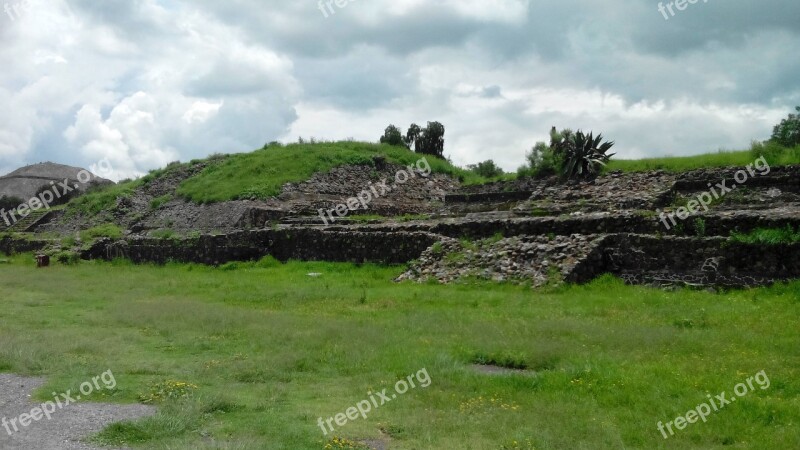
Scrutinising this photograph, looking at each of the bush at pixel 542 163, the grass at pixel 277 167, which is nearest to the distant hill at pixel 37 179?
the grass at pixel 277 167

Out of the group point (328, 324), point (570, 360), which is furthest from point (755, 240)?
point (328, 324)

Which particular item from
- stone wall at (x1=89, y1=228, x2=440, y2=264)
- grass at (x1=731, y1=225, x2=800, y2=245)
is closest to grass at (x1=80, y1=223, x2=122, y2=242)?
stone wall at (x1=89, y1=228, x2=440, y2=264)

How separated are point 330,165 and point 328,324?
2179 cm

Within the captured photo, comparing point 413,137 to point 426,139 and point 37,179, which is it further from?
point 37,179

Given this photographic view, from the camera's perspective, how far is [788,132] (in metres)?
23.0

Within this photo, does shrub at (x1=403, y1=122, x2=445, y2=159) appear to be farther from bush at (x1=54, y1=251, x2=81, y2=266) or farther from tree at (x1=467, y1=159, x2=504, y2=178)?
bush at (x1=54, y1=251, x2=81, y2=266)

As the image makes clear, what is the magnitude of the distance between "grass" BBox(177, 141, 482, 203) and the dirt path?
2218 cm

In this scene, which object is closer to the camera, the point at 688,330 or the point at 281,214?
the point at 688,330

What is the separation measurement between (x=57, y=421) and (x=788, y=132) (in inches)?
955

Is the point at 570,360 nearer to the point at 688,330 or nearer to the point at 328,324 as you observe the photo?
the point at 688,330

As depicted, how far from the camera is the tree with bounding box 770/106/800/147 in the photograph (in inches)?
885

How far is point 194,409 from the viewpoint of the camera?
639 cm

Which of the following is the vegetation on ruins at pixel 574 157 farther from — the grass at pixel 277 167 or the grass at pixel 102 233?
the grass at pixel 102 233

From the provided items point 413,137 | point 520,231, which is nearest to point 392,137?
point 413,137
